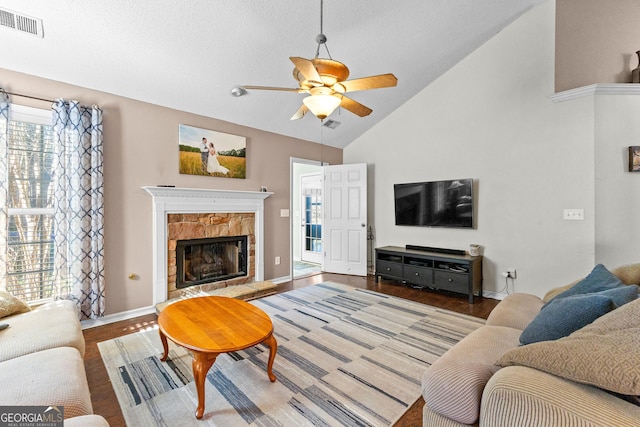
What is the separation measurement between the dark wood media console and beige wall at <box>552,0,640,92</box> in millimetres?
2401

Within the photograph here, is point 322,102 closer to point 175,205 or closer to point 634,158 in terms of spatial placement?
point 175,205

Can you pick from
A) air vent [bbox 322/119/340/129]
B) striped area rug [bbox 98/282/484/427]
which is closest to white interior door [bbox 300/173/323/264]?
air vent [bbox 322/119/340/129]

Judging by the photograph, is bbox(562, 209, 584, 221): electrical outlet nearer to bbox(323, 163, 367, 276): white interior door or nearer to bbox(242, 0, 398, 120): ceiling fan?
bbox(323, 163, 367, 276): white interior door

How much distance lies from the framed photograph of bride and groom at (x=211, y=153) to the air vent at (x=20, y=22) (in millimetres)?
1395

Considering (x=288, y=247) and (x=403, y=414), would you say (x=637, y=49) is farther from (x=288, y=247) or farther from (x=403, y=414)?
(x=288, y=247)

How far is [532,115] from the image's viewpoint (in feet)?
11.4

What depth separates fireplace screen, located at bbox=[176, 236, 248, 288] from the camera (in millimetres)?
3555

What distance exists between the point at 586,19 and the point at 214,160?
486 cm

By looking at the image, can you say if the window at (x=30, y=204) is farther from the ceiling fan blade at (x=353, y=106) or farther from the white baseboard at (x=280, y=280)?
the ceiling fan blade at (x=353, y=106)

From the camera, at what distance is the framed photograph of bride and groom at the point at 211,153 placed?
350cm

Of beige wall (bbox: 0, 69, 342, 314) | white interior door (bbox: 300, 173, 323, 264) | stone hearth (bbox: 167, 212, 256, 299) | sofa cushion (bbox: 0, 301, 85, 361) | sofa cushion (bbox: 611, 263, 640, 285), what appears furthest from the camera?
white interior door (bbox: 300, 173, 323, 264)

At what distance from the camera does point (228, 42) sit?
107 inches

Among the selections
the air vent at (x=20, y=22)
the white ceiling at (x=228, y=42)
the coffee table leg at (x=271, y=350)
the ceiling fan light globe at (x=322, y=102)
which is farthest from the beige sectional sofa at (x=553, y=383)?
the air vent at (x=20, y=22)

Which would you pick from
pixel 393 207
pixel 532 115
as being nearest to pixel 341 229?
pixel 393 207
